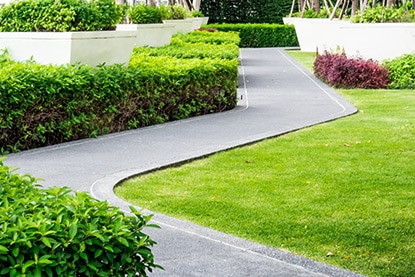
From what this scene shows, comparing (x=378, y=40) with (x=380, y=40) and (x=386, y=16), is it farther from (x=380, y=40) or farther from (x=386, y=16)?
(x=386, y=16)

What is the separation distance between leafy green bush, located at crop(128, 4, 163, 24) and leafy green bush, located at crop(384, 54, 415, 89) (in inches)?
259

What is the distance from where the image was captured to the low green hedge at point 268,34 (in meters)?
40.9

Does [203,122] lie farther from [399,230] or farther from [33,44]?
[399,230]

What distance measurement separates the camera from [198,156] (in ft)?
29.5

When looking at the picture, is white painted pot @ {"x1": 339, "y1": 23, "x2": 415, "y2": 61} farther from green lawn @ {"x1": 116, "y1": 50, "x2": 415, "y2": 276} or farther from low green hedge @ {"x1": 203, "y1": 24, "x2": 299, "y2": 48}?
low green hedge @ {"x1": 203, "y1": 24, "x2": 299, "y2": 48}

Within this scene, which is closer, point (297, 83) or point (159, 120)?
point (159, 120)

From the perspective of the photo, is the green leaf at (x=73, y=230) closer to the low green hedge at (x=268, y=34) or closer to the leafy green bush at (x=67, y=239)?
the leafy green bush at (x=67, y=239)

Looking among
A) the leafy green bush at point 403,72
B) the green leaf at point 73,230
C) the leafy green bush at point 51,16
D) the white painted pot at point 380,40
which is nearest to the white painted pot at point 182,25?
the white painted pot at point 380,40

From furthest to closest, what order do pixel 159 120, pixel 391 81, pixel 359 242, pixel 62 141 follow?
pixel 391 81
pixel 159 120
pixel 62 141
pixel 359 242

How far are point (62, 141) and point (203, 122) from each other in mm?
2913

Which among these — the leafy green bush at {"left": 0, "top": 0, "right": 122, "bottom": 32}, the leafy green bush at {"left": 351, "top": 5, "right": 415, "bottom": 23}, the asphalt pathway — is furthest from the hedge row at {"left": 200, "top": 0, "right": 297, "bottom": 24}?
the leafy green bush at {"left": 0, "top": 0, "right": 122, "bottom": 32}

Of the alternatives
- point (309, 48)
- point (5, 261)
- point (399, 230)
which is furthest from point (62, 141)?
point (309, 48)

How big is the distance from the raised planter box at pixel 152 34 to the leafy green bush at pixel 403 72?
20.3ft

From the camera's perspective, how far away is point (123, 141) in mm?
9992
